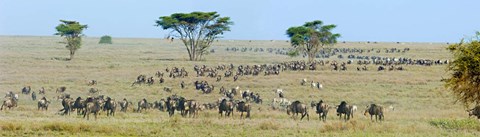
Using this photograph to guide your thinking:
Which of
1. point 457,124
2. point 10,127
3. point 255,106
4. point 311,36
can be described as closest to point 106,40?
point 311,36

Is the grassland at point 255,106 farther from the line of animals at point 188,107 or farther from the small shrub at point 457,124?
the line of animals at point 188,107

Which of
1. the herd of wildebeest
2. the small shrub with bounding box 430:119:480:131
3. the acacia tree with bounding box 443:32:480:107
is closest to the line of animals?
the herd of wildebeest

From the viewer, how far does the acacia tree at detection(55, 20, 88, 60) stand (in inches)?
3334

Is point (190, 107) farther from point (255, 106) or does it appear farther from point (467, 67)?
point (467, 67)

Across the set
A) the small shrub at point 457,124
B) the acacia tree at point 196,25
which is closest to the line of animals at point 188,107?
the small shrub at point 457,124

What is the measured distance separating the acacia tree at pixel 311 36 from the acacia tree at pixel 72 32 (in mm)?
28538

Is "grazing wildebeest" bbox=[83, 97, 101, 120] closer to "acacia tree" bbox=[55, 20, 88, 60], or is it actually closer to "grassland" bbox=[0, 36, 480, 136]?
"grassland" bbox=[0, 36, 480, 136]

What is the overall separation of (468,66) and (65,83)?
32419mm

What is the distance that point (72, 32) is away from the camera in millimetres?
85750

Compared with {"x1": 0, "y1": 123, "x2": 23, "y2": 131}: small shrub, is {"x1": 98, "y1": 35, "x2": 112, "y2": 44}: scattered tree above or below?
above

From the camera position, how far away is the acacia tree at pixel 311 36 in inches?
3294

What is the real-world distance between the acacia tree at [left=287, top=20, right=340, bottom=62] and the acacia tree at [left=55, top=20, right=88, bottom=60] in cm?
2854

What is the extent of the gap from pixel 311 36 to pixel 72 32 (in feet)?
105

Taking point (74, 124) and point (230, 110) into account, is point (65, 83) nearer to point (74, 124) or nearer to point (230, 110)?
point (230, 110)
